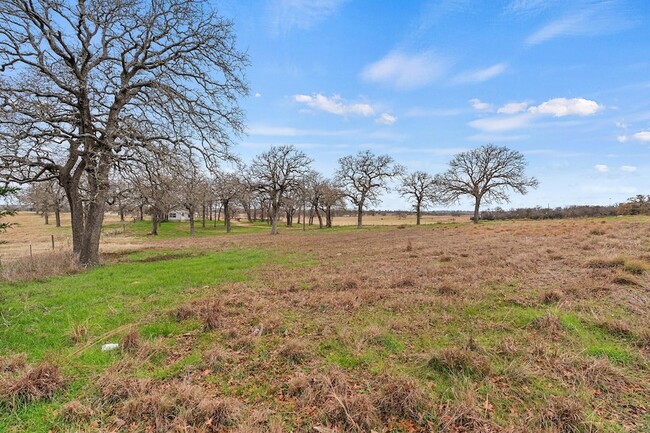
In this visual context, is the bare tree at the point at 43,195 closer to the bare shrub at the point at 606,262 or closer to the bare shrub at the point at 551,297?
the bare shrub at the point at 551,297

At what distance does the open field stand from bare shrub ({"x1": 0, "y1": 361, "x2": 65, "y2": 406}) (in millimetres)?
17

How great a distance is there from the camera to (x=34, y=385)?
3719 millimetres

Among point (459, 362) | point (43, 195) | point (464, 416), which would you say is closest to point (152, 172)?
point (459, 362)

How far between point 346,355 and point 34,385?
13.0 ft

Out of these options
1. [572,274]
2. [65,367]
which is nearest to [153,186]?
[65,367]

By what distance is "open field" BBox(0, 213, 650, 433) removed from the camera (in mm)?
3260

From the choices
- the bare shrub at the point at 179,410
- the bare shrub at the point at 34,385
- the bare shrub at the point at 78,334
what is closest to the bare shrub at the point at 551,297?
the bare shrub at the point at 179,410

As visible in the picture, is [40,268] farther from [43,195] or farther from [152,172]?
[43,195]

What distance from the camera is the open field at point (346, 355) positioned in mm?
3260

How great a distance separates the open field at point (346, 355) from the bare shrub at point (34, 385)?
0.06ft

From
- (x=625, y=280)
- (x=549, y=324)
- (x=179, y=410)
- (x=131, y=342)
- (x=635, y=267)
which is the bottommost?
(x=179, y=410)

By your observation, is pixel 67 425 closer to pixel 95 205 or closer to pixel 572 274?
pixel 572 274

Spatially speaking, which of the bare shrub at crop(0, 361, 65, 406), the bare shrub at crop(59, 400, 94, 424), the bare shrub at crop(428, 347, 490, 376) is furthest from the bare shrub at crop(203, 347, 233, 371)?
the bare shrub at crop(428, 347, 490, 376)

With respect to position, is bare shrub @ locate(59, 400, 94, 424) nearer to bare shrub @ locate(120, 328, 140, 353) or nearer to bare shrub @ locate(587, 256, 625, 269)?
bare shrub @ locate(120, 328, 140, 353)
